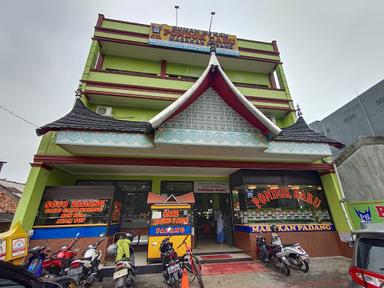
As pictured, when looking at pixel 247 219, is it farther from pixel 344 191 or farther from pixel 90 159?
pixel 90 159

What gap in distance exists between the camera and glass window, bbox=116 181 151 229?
9078mm

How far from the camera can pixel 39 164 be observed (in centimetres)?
702

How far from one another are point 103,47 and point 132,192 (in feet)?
27.5

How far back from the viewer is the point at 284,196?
346 inches

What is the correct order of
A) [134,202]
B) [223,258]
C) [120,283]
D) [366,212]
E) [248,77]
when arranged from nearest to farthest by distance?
[120,283]
[223,258]
[366,212]
[134,202]
[248,77]

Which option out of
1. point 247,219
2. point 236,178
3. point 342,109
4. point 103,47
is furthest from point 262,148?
point 342,109

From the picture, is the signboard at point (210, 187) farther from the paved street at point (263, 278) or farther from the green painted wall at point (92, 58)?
the green painted wall at point (92, 58)

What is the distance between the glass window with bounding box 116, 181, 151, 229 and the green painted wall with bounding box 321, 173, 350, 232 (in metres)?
8.89

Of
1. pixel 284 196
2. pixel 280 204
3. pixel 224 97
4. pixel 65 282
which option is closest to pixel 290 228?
pixel 280 204

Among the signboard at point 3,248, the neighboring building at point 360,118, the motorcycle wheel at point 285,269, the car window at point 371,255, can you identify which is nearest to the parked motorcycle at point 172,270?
the motorcycle wheel at point 285,269

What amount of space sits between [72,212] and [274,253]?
763 cm

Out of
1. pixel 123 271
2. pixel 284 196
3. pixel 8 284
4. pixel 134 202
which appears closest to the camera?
pixel 8 284

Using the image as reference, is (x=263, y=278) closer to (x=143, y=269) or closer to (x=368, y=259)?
(x=143, y=269)

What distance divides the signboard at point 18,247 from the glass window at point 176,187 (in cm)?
538
